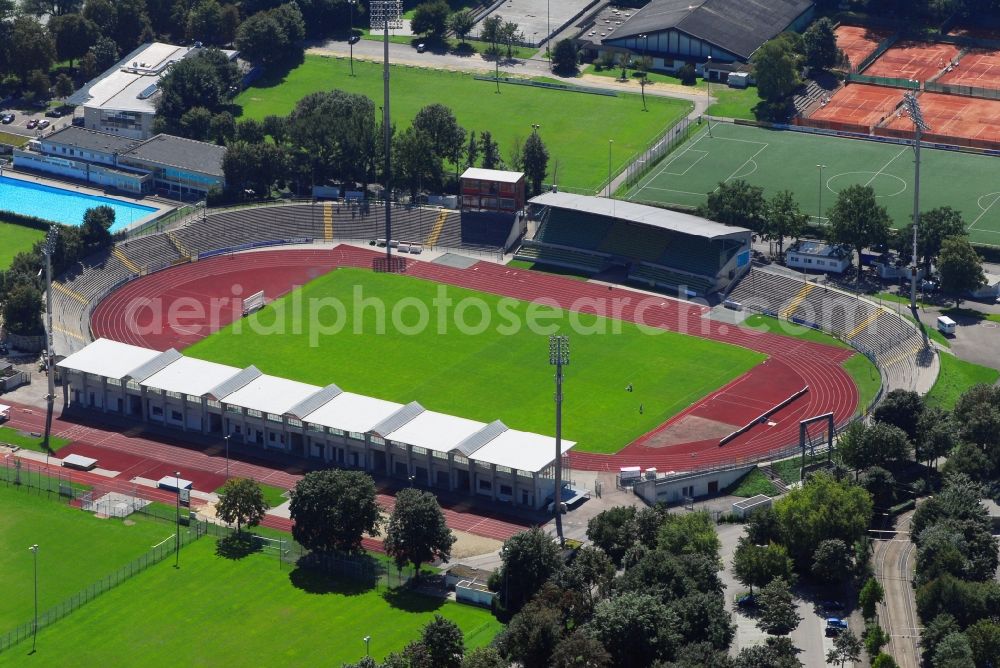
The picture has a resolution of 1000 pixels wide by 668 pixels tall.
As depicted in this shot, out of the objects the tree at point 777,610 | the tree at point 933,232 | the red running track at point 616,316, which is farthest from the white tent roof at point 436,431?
the tree at point 933,232

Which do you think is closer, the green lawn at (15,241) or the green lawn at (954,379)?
the green lawn at (954,379)

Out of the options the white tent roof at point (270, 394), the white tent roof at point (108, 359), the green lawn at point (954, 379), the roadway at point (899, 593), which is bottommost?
the roadway at point (899, 593)

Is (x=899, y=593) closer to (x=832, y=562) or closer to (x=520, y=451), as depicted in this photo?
(x=832, y=562)

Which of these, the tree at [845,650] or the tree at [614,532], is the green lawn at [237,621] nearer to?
the tree at [614,532]

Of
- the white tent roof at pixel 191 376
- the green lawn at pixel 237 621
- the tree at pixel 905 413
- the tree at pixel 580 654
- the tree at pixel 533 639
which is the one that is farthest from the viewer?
the white tent roof at pixel 191 376

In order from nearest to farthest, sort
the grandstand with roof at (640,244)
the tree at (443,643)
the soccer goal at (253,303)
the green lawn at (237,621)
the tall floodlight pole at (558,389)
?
the tree at (443,643)
the green lawn at (237,621)
the tall floodlight pole at (558,389)
the soccer goal at (253,303)
the grandstand with roof at (640,244)

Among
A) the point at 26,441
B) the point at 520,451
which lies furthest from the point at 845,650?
the point at 26,441

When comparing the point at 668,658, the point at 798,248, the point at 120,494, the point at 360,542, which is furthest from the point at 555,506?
the point at 798,248
